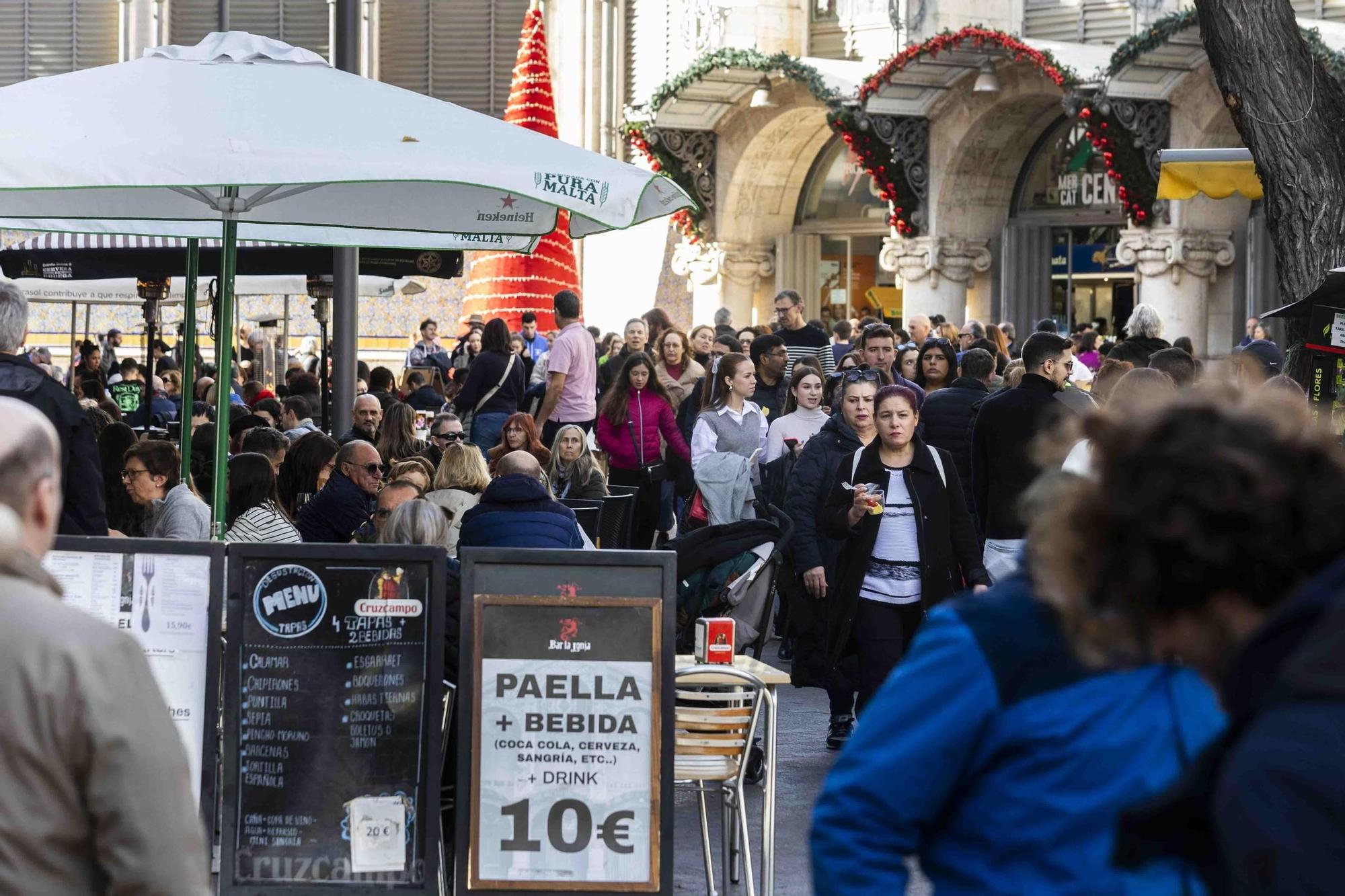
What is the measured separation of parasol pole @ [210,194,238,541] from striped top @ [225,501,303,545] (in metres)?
0.44

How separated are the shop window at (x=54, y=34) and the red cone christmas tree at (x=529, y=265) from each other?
9428mm

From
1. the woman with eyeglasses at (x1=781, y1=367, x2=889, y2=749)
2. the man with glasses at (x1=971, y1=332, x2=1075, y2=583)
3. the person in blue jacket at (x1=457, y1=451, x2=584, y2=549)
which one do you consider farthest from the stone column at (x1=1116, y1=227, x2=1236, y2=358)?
the person in blue jacket at (x1=457, y1=451, x2=584, y2=549)

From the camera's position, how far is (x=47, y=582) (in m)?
2.71

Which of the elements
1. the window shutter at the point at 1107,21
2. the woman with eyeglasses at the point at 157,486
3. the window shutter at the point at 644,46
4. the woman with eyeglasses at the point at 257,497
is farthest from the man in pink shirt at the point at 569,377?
the window shutter at the point at 644,46

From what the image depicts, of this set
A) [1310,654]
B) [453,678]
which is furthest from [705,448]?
[1310,654]

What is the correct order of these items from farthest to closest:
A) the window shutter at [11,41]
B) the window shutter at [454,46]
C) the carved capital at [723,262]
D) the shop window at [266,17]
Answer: the window shutter at [11,41] < the shop window at [266,17] < the window shutter at [454,46] < the carved capital at [723,262]

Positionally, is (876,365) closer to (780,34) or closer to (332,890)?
(332,890)

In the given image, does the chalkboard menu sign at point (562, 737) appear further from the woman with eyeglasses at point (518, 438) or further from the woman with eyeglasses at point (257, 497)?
the woman with eyeglasses at point (518, 438)

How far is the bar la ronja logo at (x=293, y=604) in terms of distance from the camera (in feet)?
17.9

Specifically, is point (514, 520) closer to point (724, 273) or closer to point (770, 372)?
point (770, 372)

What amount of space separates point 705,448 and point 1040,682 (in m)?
8.54

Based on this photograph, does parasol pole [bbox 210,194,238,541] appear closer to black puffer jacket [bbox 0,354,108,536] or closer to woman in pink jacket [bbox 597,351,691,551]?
black puffer jacket [bbox 0,354,108,536]

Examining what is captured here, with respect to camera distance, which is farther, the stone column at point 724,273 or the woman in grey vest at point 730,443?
the stone column at point 724,273

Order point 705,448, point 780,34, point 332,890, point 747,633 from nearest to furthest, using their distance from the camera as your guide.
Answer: point 332,890, point 747,633, point 705,448, point 780,34
